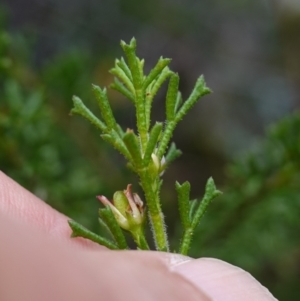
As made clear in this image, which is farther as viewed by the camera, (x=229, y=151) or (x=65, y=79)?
(x=229, y=151)

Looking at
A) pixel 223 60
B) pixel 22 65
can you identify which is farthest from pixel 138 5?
pixel 22 65

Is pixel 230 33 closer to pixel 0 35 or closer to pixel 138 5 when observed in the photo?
pixel 138 5

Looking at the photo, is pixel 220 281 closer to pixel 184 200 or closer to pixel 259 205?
pixel 184 200

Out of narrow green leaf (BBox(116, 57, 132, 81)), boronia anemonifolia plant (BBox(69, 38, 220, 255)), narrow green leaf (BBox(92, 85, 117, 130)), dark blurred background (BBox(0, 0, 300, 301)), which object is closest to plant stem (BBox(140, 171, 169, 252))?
boronia anemonifolia plant (BBox(69, 38, 220, 255))

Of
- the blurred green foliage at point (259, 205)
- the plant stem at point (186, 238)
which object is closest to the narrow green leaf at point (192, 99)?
the plant stem at point (186, 238)

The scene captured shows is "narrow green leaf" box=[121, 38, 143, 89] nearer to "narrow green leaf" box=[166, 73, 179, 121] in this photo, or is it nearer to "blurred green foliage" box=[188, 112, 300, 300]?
"narrow green leaf" box=[166, 73, 179, 121]

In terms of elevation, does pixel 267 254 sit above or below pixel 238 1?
below
